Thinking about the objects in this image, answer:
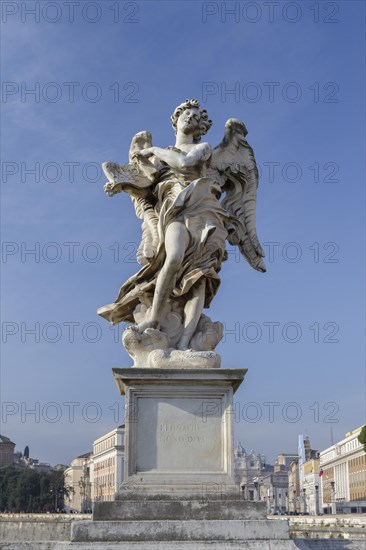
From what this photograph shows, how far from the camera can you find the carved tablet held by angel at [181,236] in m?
8.47

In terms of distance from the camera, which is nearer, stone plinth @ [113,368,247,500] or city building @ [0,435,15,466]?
stone plinth @ [113,368,247,500]

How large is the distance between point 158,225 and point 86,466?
116m

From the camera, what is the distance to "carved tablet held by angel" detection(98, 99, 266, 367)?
8.47 m

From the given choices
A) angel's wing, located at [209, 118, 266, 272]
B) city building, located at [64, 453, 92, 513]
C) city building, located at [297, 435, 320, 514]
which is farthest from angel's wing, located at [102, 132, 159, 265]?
city building, located at [297, 435, 320, 514]

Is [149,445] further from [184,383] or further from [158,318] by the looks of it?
[158,318]

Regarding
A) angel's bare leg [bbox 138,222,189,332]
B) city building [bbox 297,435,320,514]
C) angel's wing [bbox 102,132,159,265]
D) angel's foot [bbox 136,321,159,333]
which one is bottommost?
city building [bbox 297,435,320,514]

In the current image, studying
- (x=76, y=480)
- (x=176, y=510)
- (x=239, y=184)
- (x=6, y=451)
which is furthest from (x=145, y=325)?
(x=6, y=451)

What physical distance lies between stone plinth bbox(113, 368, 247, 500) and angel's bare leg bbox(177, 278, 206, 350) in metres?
0.69

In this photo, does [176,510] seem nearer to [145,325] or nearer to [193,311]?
[145,325]

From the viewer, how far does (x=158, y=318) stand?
859 cm

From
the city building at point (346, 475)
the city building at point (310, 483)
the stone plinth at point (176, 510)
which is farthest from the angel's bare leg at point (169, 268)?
the city building at point (310, 483)

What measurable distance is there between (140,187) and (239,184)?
147cm

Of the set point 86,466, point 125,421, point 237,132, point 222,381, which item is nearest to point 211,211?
point 237,132

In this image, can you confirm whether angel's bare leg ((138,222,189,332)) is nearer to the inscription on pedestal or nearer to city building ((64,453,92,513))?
the inscription on pedestal
